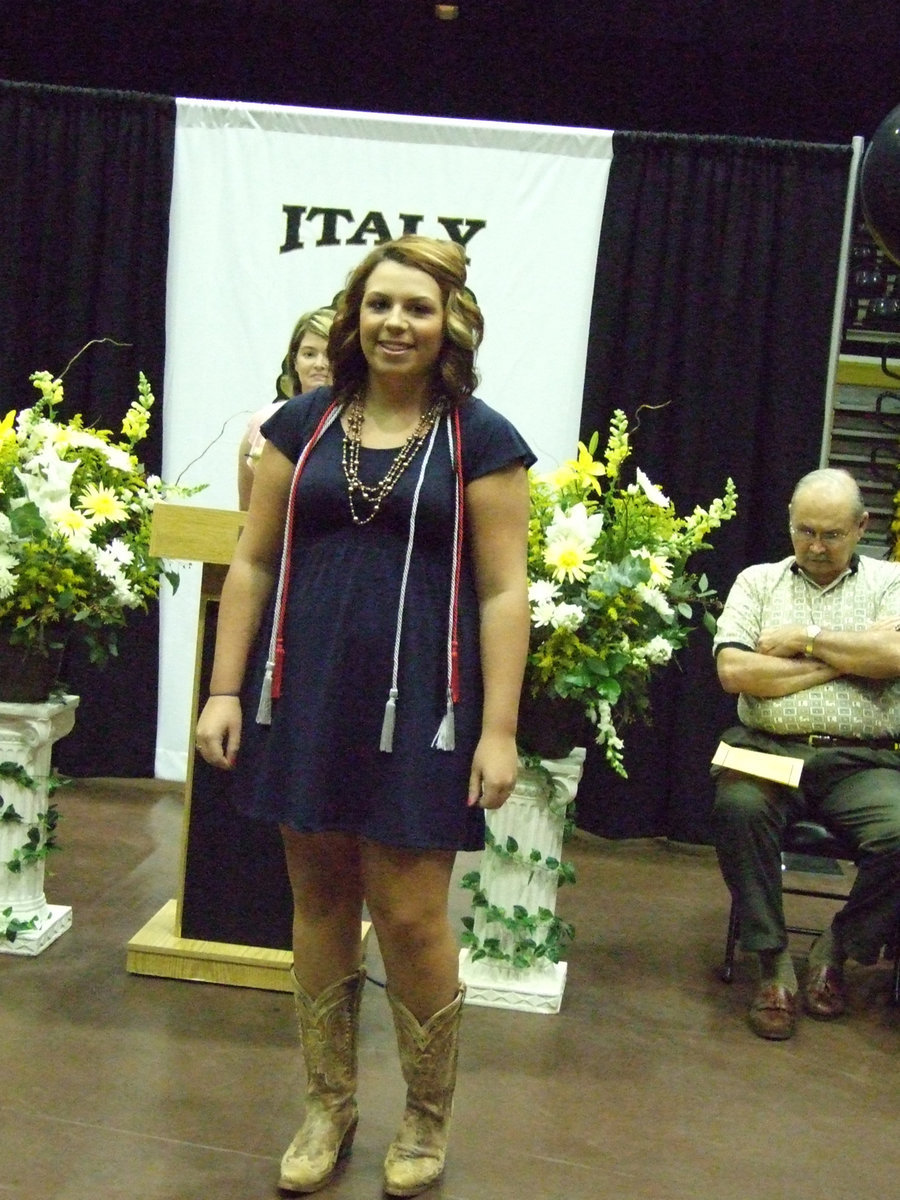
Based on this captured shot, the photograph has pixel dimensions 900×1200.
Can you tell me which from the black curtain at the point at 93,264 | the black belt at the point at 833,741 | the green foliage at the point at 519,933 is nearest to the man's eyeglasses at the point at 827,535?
the black belt at the point at 833,741

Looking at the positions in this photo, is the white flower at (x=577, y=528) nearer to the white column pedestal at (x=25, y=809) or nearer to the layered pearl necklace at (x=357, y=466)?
the layered pearl necklace at (x=357, y=466)

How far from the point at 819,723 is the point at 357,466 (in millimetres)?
1801

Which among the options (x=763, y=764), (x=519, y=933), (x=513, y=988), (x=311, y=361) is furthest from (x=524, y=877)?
(x=311, y=361)

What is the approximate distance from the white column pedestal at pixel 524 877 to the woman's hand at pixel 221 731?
3.61ft

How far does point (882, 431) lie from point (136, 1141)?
4.05 meters

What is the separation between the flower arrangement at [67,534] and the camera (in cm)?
301

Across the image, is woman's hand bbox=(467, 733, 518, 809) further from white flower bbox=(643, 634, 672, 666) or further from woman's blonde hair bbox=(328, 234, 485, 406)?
white flower bbox=(643, 634, 672, 666)

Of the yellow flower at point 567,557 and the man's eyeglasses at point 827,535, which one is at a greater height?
the man's eyeglasses at point 827,535

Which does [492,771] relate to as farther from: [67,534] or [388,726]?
[67,534]

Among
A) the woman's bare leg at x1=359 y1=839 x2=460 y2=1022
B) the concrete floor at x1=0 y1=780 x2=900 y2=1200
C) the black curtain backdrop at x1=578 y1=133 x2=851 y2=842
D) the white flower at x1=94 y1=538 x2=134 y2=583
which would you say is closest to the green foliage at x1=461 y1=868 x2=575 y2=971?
the concrete floor at x1=0 y1=780 x2=900 y2=1200

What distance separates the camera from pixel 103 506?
3053mm

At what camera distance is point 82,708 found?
487 cm

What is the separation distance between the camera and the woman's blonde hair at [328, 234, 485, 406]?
79.0 inches

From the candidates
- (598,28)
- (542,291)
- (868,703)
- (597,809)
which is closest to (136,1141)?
(868,703)
